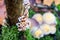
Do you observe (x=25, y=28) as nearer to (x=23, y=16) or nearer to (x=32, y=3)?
(x=23, y=16)

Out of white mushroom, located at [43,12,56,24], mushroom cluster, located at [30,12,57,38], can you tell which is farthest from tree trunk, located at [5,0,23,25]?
white mushroom, located at [43,12,56,24]

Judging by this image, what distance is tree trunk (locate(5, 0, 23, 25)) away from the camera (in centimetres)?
211

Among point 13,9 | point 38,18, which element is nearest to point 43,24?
point 38,18

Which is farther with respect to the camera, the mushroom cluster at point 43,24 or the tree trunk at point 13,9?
the mushroom cluster at point 43,24

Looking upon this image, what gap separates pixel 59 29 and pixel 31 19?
34 centimetres

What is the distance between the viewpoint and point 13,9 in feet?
7.00

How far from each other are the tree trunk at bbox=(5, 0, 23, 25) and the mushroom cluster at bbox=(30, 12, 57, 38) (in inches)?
9.4

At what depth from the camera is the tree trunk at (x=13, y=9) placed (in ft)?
6.93

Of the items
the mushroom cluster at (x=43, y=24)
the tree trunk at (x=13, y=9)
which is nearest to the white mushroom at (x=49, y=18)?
the mushroom cluster at (x=43, y=24)

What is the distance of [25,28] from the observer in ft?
6.79

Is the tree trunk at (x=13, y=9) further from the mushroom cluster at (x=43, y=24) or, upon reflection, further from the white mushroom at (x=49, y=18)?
the white mushroom at (x=49, y=18)

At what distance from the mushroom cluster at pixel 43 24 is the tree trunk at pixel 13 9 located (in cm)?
24

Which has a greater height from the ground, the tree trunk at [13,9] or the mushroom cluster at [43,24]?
the tree trunk at [13,9]

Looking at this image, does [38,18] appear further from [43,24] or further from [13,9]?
[13,9]
